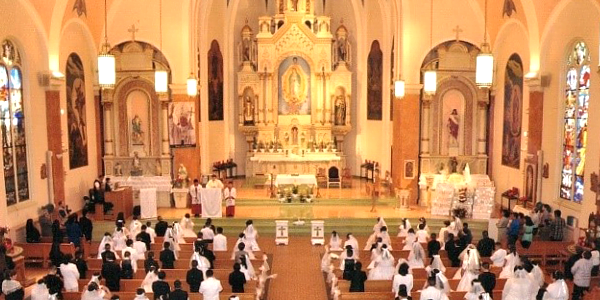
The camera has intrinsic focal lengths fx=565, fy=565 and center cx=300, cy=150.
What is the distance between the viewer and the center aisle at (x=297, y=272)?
1315cm

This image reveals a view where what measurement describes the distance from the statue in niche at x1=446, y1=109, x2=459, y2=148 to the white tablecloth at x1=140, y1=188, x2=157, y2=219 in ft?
38.1

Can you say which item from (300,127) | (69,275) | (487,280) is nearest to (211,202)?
(69,275)

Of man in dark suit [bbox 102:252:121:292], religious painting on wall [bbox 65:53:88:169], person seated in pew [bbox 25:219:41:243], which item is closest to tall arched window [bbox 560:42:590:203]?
man in dark suit [bbox 102:252:121:292]

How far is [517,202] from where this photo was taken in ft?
62.4

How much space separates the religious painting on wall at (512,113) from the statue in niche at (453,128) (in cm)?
197

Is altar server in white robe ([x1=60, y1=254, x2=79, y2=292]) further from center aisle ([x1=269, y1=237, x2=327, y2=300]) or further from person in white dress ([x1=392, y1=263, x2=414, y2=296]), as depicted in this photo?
person in white dress ([x1=392, y1=263, x2=414, y2=296])

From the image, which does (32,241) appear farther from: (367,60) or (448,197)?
(367,60)

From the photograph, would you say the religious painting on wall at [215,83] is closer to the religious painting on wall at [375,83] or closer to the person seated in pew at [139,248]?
the religious painting on wall at [375,83]

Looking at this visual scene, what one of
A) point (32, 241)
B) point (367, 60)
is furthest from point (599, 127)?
point (32, 241)

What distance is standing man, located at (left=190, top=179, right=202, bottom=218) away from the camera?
765 inches

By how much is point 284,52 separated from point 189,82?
755 cm

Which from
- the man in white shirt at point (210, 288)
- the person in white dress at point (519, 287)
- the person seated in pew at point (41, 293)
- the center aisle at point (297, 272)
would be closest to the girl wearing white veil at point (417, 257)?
the center aisle at point (297, 272)

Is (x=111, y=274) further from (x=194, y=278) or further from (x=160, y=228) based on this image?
(x=160, y=228)

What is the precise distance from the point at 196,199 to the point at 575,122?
12.2 metres
